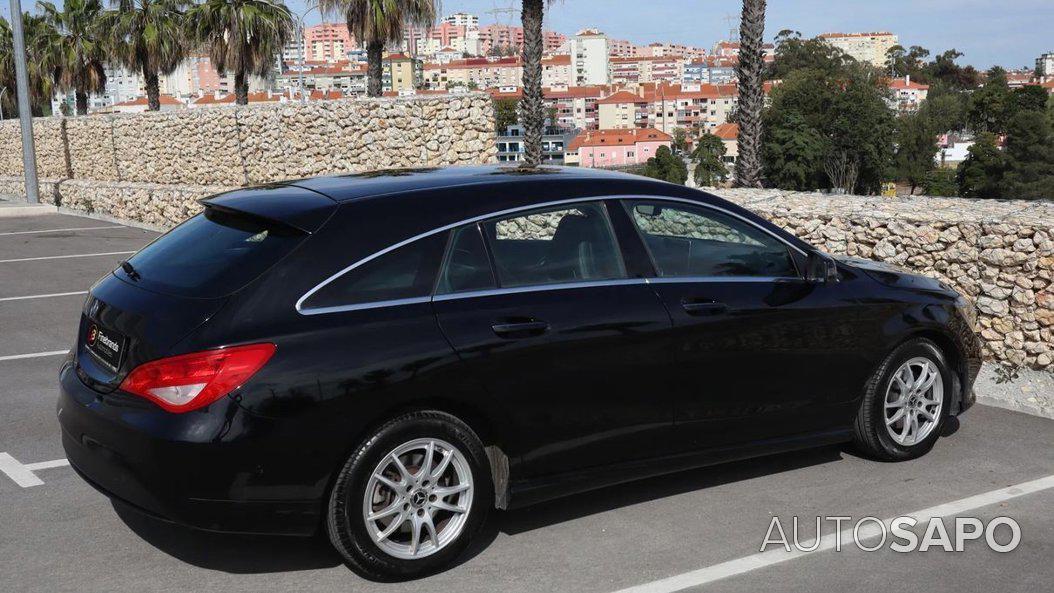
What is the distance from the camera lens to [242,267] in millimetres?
4309

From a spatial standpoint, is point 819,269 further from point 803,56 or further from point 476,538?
point 803,56

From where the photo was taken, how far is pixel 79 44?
4900 cm

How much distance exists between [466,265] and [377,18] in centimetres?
3234

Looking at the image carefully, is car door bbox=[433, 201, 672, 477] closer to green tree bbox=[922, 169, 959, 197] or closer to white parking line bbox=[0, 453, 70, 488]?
white parking line bbox=[0, 453, 70, 488]

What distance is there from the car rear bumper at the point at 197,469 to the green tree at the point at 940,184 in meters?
80.1

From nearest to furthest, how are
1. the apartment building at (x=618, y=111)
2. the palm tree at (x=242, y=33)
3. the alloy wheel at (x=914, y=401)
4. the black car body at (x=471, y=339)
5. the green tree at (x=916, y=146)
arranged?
the black car body at (x=471, y=339)
the alloy wheel at (x=914, y=401)
the palm tree at (x=242, y=33)
the green tree at (x=916, y=146)
the apartment building at (x=618, y=111)

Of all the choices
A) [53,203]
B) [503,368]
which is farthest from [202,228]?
[53,203]

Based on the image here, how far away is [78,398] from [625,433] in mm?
2322

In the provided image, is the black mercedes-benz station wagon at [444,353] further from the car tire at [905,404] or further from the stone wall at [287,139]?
the stone wall at [287,139]

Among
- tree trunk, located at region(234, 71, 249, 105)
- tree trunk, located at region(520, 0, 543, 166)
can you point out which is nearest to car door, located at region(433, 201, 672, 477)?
tree trunk, located at region(520, 0, 543, 166)

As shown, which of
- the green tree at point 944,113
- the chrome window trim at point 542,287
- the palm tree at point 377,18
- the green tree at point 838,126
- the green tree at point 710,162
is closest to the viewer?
the chrome window trim at point 542,287

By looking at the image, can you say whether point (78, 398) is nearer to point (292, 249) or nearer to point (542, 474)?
point (292, 249)

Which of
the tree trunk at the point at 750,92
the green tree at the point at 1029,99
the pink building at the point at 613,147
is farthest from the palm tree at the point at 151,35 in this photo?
the pink building at the point at 613,147

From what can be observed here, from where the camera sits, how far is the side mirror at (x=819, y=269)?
546 cm
